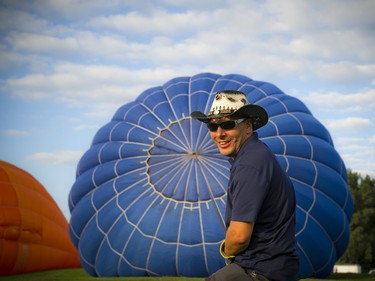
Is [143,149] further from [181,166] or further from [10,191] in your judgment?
[10,191]

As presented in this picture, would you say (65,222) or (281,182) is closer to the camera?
(281,182)

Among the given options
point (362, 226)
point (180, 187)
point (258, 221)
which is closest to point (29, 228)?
point (180, 187)

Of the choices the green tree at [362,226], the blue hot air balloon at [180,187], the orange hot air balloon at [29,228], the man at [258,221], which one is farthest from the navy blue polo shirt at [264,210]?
the green tree at [362,226]

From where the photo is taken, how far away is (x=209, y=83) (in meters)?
13.7

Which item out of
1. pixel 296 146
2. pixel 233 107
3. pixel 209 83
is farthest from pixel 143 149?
pixel 233 107

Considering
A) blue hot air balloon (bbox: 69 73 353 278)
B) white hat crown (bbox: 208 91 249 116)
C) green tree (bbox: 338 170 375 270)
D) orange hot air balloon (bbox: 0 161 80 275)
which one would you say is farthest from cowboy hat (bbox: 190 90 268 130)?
green tree (bbox: 338 170 375 270)

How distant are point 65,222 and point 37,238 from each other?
2.10 m

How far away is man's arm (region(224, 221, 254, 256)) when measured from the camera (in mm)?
2617

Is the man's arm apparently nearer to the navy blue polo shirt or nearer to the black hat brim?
the navy blue polo shirt

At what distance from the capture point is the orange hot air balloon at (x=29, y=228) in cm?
1358

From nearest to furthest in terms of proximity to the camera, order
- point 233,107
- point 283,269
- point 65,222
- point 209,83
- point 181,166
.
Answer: point 283,269
point 233,107
point 181,166
point 209,83
point 65,222

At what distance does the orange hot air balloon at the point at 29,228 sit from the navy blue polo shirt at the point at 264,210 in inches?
458

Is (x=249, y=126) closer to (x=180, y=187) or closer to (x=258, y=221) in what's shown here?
(x=258, y=221)

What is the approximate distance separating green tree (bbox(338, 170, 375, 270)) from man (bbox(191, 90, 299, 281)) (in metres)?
30.6
